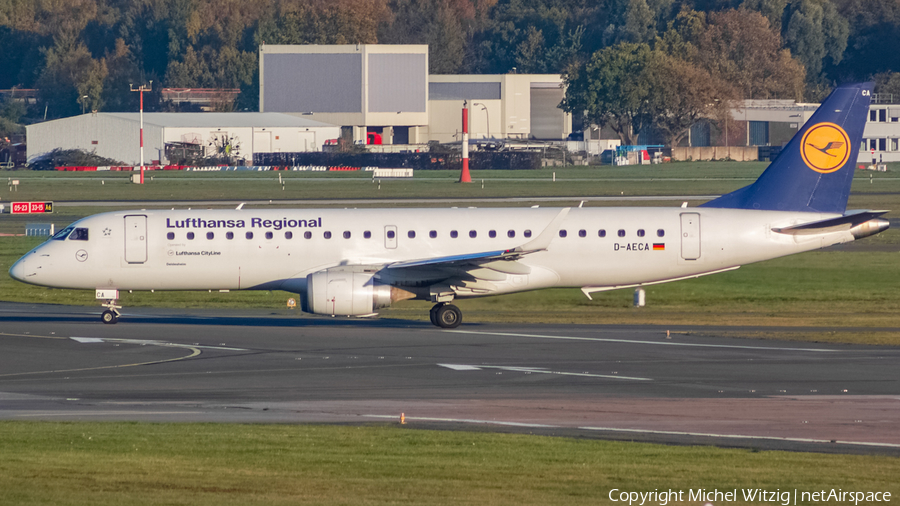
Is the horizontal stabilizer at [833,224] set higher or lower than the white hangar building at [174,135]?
lower

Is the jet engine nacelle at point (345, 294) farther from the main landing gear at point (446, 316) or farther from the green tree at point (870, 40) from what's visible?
the green tree at point (870, 40)

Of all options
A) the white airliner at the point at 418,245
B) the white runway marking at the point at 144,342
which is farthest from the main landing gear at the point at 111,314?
the white runway marking at the point at 144,342

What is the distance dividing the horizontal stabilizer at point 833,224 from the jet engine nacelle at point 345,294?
38.5 ft

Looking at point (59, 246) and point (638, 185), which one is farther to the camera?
point (638, 185)

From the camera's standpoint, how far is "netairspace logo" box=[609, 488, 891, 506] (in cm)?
1397

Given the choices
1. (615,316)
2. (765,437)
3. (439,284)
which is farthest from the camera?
(615,316)

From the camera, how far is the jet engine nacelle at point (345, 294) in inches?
1243

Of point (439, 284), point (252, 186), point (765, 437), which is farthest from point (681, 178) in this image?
point (765, 437)

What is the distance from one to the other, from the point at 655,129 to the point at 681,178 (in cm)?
6281

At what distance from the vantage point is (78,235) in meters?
34.2

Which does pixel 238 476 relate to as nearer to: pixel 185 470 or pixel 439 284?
pixel 185 470

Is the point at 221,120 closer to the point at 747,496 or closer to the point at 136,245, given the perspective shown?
the point at 136,245

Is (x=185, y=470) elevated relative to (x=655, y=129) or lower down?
lower down

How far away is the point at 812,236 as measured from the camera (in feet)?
112
